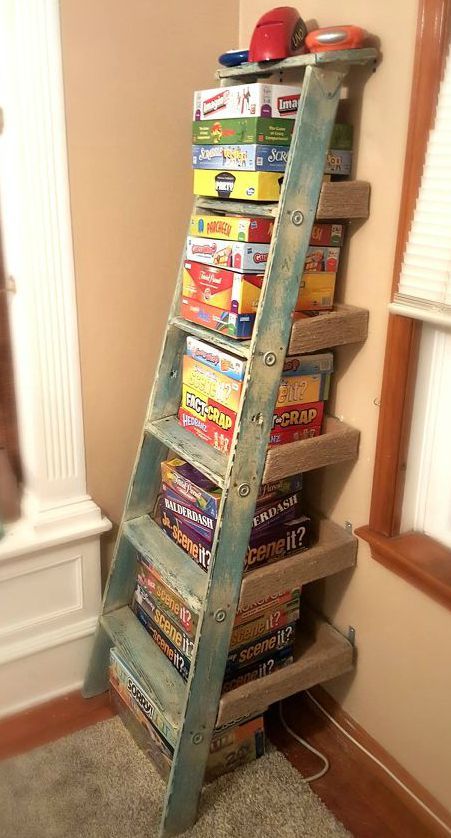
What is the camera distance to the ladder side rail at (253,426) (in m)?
1.30

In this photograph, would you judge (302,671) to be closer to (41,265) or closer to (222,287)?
(222,287)

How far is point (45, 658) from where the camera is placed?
185cm

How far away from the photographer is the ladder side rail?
4.27 ft

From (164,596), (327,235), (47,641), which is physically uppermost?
(327,235)

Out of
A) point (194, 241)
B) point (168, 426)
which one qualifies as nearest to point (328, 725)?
point (168, 426)

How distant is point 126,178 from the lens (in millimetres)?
1628

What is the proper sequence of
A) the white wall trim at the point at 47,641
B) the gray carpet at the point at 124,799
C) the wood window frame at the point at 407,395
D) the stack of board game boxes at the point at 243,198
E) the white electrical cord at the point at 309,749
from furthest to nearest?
the white wall trim at the point at 47,641 → the white electrical cord at the point at 309,749 → the gray carpet at the point at 124,799 → the stack of board game boxes at the point at 243,198 → the wood window frame at the point at 407,395

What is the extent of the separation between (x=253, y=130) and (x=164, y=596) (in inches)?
41.3

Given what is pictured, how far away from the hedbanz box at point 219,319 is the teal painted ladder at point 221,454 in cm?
2

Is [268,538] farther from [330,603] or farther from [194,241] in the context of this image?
[194,241]

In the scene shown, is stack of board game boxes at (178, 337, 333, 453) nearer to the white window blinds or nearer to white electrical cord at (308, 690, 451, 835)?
the white window blinds

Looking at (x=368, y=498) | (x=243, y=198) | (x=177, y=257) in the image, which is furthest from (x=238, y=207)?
(x=368, y=498)

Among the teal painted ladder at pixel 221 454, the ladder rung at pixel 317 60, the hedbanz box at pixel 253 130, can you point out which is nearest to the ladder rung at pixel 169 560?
the teal painted ladder at pixel 221 454

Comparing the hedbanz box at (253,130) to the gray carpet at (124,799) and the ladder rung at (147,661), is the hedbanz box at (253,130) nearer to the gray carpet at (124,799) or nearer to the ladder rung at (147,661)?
the ladder rung at (147,661)
